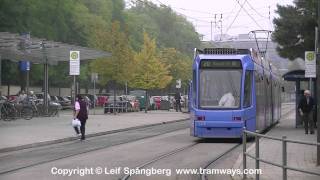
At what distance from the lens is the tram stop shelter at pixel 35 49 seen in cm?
3244

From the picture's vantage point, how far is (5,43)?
110 feet

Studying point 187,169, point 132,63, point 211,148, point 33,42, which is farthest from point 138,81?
point 187,169

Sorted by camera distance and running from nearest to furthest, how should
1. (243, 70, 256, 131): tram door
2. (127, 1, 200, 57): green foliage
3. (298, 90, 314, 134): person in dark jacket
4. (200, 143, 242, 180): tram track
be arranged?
(200, 143, 242, 180): tram track, (243, 70, 256, 131): tram door, (298, 90, 314, 134): person in dark jacket, (127, 1, 200, 57): green foliage

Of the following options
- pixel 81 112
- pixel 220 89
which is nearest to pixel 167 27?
pixel 81 112

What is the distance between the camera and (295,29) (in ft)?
98.6

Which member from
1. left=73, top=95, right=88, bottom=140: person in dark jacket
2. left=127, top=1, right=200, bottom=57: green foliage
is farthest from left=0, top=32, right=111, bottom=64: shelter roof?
left=127, top=1, right=200, bottom=57: green foliage

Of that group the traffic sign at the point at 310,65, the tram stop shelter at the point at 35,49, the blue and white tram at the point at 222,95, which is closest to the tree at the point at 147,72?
the tram stop shelter at the point at 35,49

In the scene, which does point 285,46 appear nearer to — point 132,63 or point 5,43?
point 5,43

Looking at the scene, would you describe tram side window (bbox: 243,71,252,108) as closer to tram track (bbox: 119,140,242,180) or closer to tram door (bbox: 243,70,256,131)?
tram door (bbox: 243,70,256,131)

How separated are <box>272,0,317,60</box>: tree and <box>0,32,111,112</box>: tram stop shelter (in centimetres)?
1121

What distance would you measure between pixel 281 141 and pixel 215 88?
1226cm

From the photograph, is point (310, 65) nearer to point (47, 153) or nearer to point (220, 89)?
point (220, 89)

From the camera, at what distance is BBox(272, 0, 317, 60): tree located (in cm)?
2922

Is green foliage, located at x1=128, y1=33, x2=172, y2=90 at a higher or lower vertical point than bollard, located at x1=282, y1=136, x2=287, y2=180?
higher
